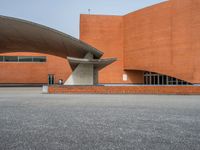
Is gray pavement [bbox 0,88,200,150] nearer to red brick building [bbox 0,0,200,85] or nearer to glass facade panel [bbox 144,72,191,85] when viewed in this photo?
red brick building [bbox 0,0,200,85]

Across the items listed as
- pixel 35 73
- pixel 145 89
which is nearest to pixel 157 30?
pixel 145 89

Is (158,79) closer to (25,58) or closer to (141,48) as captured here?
(141,48)

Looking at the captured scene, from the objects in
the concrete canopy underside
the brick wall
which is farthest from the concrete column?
the brick wall

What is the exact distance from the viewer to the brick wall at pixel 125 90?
16.0m

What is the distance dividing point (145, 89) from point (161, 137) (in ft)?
41.5

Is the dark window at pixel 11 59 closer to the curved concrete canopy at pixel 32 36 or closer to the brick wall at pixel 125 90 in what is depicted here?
the curved concrete canopy at pixel 32 36

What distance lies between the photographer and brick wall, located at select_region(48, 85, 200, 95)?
52.6 feet

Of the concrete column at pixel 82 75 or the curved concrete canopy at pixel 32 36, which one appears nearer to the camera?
the curved concrete canopy at pixel 32 36

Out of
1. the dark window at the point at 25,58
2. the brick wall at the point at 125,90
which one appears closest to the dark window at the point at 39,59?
the dark window at the point at 25,58

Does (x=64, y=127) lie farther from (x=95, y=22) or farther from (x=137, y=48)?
(x=95, y=22)

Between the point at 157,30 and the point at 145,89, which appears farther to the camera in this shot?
the point at 157,30

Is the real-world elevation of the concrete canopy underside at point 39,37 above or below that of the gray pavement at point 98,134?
above

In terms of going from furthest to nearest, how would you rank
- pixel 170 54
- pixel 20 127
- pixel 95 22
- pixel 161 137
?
pixel 95 22 → pixel 170 54 → pixel 20 127 → pixel 161 137

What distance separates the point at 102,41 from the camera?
3891cm
